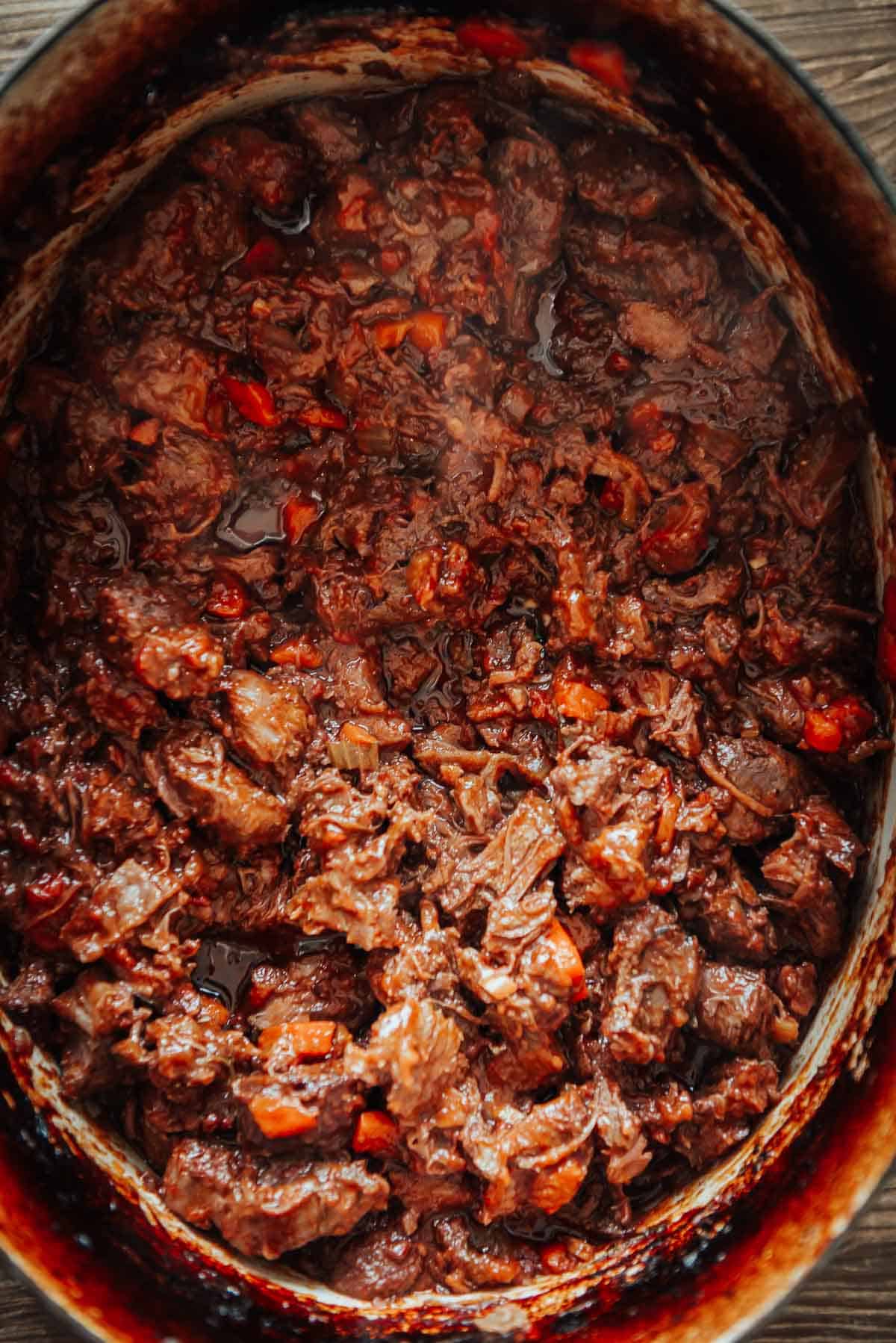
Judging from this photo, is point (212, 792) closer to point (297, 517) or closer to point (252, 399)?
point (297, 517)

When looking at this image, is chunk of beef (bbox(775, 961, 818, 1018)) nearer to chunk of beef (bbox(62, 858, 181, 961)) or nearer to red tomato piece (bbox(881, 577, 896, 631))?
red tomato piece (bbox(881, 577, 896, 631))

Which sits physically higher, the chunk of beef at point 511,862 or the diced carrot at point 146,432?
the diced carrot at point 146,432

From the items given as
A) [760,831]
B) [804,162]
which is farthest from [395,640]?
[804,162]

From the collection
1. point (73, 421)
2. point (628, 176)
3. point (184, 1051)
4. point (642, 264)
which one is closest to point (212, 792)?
point (184, 1051)

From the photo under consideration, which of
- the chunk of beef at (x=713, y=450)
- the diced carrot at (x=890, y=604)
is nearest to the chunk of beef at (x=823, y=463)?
the chunk of beef at (x=713, y=450)

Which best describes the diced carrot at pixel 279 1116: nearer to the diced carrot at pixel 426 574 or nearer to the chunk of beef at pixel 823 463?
the diced carrot at pixel 426 574

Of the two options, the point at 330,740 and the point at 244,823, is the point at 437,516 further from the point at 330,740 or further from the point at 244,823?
the point at 244,823
